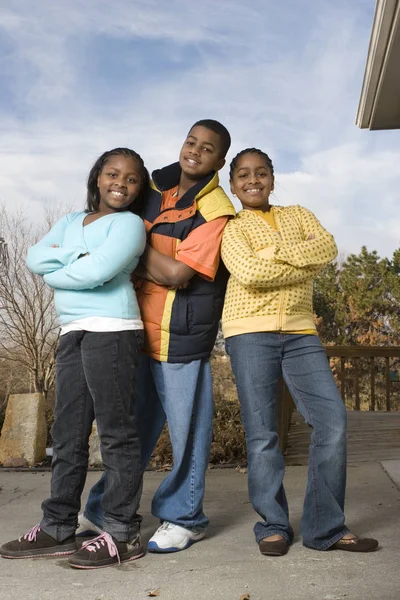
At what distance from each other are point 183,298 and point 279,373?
0.51 m

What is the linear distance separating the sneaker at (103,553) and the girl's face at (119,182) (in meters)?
1.34

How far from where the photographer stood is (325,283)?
813 inches

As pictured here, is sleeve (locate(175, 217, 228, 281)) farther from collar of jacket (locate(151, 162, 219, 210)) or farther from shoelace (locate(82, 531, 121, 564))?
shoelace (locate(82, 531, 121, 564))

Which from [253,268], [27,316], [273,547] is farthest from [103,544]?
[27,316]

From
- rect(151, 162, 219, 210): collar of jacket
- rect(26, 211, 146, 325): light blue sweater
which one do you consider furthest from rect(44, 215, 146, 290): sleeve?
rect(151, 162, 219, 210): collar of jacket

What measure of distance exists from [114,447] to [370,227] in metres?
17.6

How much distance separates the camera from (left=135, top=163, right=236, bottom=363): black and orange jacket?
10.3ft

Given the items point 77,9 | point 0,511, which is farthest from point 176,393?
point 77,9

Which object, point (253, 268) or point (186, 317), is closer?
point (253, 268)

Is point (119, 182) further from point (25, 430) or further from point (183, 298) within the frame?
point (25, 430)

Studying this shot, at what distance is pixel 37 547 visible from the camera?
304cm

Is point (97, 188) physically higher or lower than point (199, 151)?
lower

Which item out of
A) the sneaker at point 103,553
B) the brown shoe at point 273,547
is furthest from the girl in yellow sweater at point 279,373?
the sneaker at point 103,553

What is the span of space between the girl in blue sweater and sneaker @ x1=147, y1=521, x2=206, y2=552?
9 centimetres
